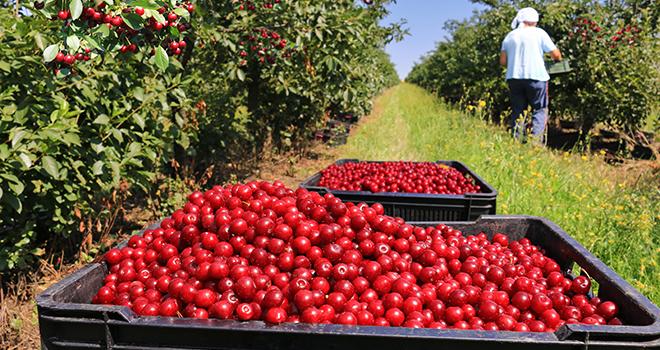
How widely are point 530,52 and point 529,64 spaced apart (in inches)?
7.0

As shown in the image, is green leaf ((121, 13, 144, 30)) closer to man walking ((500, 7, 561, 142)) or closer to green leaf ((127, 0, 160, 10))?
green leaf ((127, 0, 160, 10))

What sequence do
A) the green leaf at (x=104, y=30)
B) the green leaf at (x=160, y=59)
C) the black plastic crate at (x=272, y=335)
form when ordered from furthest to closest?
the green leaf at (x=160, y=59) < the green leaf at (x=104, y=30) < the black plastic crate at (x=272, y=335)

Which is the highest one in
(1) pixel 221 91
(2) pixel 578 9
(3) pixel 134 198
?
(2) pixel 578 9

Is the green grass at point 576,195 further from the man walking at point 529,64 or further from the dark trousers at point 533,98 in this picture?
the man walking at point 529,64

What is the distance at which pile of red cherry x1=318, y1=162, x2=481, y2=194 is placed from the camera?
3564mm

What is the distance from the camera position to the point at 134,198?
532 centimetres

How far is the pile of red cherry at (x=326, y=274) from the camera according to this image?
1427 mm

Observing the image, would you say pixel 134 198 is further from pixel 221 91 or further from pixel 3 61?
pixel 3 61

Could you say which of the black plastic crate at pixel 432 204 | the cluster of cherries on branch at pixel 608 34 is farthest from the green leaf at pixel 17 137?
the cluster of cherries on branch at pixel 608 34

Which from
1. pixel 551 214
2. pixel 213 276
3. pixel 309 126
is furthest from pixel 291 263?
pixel 309 126

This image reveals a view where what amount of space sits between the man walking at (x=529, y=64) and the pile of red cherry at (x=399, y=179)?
332 cm

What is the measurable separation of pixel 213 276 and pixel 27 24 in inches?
84.7

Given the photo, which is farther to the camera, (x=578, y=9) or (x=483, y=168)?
(x=578, y=9)

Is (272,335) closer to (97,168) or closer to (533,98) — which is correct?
(97,168)
